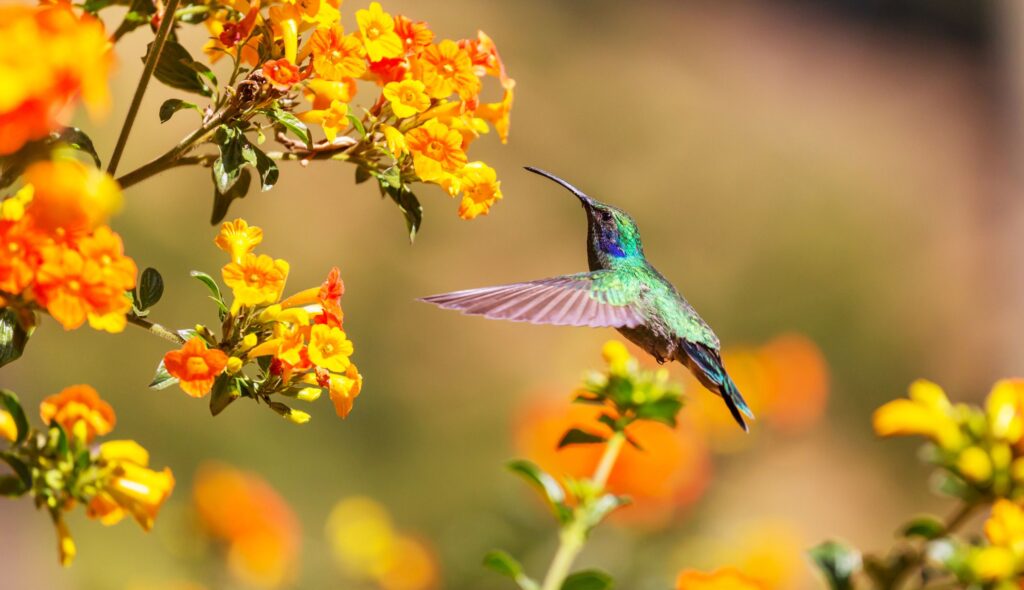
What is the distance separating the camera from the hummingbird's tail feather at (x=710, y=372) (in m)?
1.28

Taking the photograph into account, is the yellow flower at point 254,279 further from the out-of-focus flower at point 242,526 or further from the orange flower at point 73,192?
the out-of-focus flower at point 242,526

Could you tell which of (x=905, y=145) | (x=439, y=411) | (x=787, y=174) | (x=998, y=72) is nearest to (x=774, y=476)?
(x=439, y=411)

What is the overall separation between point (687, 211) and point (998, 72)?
2.38m

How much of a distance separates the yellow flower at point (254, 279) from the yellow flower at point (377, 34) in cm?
17

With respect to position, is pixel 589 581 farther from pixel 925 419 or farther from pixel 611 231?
pixel 611 231

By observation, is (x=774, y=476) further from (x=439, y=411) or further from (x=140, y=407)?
(x=140, y=407)

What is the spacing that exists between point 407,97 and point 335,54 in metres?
0.07

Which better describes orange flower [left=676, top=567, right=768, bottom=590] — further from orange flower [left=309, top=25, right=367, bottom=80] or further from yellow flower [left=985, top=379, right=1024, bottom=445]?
orange flower [left=309, top=25, right=367, bottom=80]

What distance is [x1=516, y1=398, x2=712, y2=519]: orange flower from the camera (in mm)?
1767

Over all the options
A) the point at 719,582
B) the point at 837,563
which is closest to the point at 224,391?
the point at 719,582

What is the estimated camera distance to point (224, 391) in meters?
0.77

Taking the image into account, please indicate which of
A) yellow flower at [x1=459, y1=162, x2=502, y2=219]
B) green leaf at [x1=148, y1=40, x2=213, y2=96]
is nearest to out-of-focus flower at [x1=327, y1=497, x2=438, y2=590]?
yellow flower at [x1=459, y1=162, x2=502, y2=219]

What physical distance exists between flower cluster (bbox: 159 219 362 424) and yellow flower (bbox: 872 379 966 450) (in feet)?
1.86

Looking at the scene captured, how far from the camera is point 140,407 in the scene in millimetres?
3113
